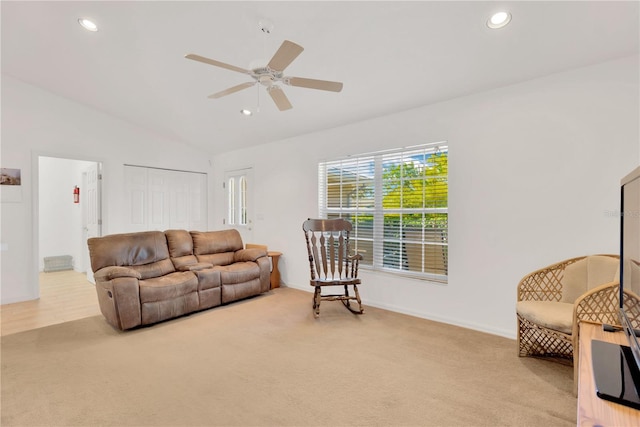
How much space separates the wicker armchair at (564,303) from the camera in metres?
1.96

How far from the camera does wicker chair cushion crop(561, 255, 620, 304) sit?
2275 mm

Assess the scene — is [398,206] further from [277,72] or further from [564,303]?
Result: [277,72]

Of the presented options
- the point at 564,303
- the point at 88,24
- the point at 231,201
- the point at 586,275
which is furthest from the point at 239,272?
the point at 586,275

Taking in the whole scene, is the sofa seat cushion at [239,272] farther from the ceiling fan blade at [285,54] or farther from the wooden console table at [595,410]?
the wooden console table at [595,410]

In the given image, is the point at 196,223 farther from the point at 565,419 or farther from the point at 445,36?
the point at 565,419

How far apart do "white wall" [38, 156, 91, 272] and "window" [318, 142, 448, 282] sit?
5.62 meters

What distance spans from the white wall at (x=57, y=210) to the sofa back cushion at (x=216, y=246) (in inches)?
146

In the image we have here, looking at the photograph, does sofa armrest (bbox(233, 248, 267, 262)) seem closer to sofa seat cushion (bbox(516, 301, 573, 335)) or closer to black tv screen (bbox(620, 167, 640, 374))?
sofa seat cushion (bbox(516, 301, 573, 335))

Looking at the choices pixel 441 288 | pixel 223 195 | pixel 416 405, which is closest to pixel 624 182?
pixel 416 405

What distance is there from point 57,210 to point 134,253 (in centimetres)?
438

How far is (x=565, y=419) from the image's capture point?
5.70ft

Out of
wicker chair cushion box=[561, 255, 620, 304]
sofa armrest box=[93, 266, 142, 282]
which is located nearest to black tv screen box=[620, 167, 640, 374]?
wicker chair cushion box=[561, 255, 620, 304]

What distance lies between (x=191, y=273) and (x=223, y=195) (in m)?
2.75

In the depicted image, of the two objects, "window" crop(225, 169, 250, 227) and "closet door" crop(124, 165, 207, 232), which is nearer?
"closet door" crop(124, 165, 207, 232)
